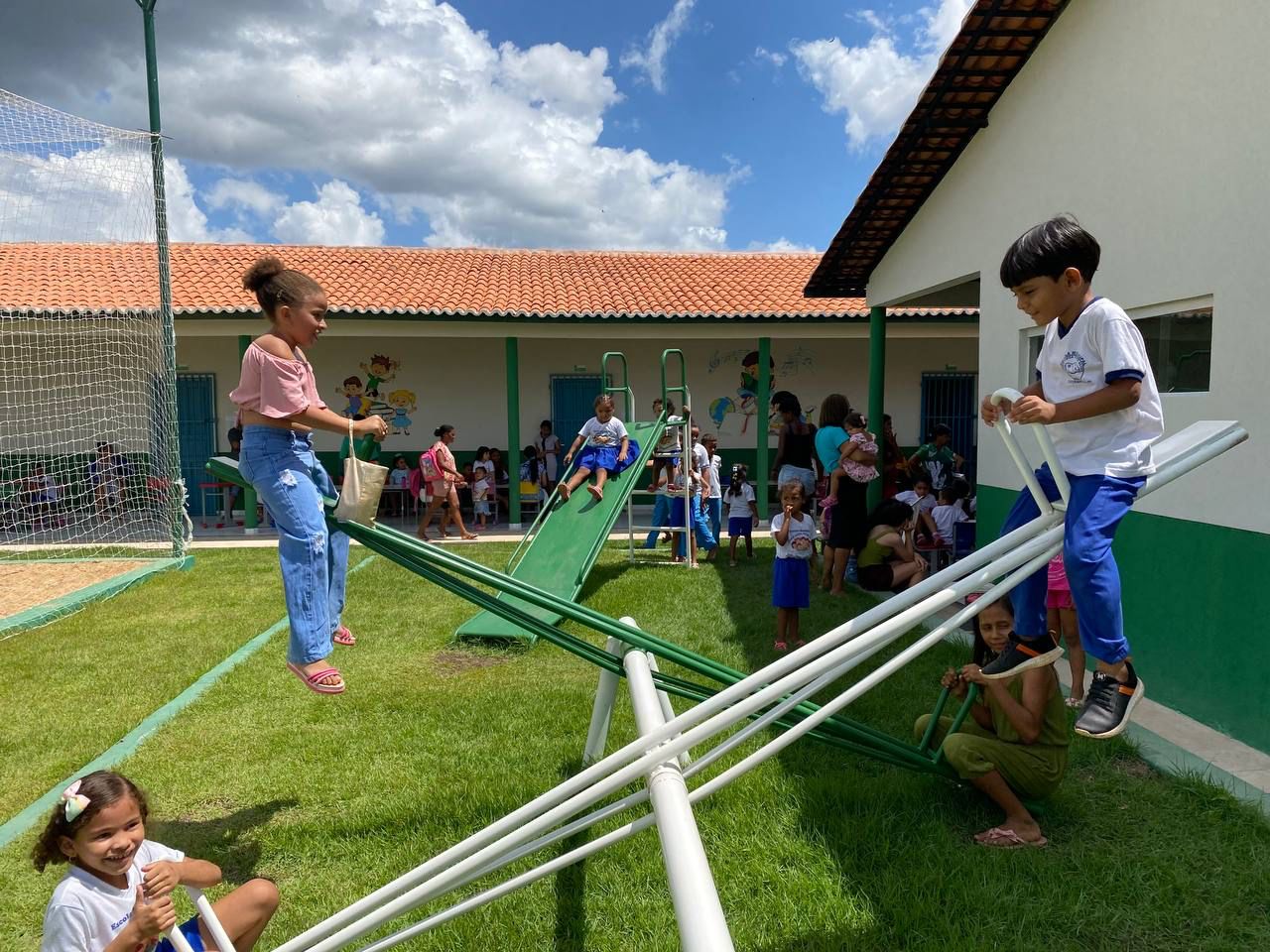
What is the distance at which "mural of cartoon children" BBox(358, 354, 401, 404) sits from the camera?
572 inches

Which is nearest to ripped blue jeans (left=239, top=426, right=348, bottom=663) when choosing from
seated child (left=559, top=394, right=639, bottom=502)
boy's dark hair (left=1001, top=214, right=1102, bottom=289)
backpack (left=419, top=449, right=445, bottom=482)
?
boy's dark hair (left=1001, top=214, right=1102, bottom=289)

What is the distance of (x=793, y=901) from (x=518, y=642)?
3.69 m

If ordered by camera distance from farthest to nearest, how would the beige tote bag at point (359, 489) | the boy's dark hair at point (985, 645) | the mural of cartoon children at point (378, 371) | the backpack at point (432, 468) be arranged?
1. the mural of cartoon children at point (378, 371)
2. the backpack at point (432, 468)
3. the boy's dark hair at point (985, 645)
4. the beige tote bag at point (359, 489)

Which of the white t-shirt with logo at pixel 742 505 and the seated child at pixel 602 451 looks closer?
the seated child at pixel 602 451

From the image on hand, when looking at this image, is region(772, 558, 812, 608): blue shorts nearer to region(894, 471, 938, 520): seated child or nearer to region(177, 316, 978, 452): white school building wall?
region(894, 471, 938, 520): seated child

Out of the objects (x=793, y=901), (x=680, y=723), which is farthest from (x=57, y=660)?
(x=680, y=723)

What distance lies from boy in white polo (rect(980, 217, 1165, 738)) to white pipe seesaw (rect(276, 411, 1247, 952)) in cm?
8

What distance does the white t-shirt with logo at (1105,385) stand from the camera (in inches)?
82.6

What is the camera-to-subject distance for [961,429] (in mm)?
15289

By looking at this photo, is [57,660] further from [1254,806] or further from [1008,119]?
[1008,119]

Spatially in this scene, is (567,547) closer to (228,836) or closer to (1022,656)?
(228,836)

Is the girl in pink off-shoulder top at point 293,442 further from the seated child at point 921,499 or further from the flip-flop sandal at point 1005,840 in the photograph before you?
the seated child at point 921,499

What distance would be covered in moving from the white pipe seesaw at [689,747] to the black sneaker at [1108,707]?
0.34m

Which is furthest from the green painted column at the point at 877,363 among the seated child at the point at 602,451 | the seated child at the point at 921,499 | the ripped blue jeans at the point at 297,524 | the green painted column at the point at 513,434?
the ripped blue jeans at the point at 297,524
